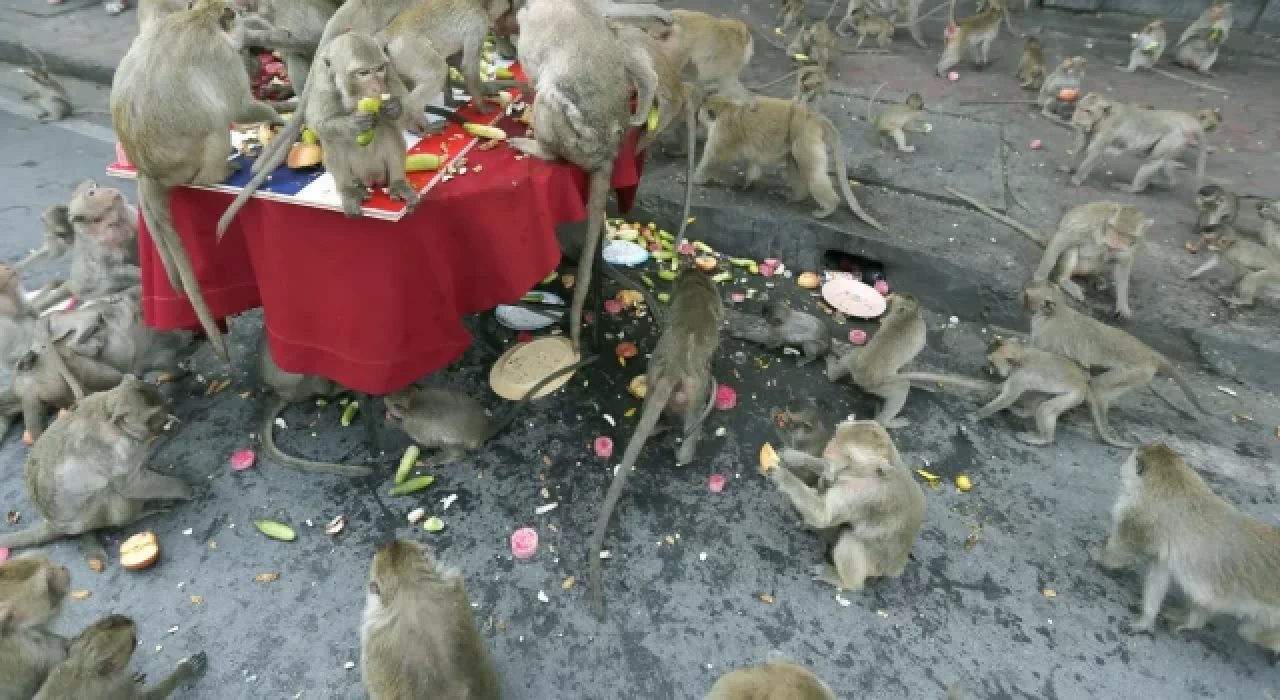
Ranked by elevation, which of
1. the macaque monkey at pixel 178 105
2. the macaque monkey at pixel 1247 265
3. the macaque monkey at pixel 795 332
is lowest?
the macaque monkey at pixel 795 332

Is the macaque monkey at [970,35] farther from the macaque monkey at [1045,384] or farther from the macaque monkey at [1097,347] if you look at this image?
the macaque monkey at [1045,384]

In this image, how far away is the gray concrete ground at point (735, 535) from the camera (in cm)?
348

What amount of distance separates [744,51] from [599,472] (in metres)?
4.57

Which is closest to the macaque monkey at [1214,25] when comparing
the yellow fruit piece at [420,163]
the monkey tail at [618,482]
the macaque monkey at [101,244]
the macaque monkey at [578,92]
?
the macaque monkey at [578,92]

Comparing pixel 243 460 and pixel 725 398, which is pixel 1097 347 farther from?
pixel 243 460

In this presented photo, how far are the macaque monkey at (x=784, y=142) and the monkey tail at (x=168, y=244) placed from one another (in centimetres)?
413

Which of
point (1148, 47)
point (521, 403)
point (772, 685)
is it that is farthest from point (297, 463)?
point (1148, 47)

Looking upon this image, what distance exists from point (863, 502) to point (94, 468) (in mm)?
3753

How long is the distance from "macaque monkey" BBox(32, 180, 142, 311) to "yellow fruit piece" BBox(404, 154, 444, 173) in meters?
2.19

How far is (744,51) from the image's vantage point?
22.8ft

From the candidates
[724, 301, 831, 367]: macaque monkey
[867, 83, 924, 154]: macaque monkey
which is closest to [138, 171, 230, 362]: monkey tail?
[724, 301, 831, 367]: macaque monkey

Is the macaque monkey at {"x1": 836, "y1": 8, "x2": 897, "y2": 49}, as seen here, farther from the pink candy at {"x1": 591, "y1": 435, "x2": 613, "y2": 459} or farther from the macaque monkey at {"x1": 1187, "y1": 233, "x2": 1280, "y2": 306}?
the pink candy at {"x1": 591, "y1": 435, "x2": 613, "y2": 459}

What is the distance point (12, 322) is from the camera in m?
4.32

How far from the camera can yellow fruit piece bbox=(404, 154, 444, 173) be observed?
11.4ft
